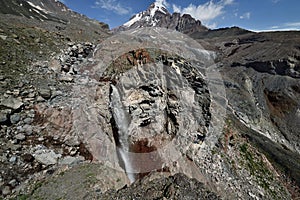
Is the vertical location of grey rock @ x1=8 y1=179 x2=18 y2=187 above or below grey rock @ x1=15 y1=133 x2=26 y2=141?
below

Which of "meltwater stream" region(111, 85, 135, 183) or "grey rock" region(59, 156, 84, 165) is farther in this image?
"meltwater stream" region(111, 85, 135, 183)

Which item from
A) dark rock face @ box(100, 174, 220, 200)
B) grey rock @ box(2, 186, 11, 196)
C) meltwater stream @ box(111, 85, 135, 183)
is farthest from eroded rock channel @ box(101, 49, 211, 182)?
grey rock @ box(2, 186, 11, 196)

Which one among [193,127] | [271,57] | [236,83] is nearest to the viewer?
[193,127]

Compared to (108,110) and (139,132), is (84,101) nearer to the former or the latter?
(108,110)

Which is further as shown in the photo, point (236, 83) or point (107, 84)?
point (236, 83)

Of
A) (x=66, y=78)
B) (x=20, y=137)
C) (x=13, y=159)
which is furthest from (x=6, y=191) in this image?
(x=66, y=78)

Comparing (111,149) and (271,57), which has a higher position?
(271,57)

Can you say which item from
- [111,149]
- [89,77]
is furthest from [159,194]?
[89,77]

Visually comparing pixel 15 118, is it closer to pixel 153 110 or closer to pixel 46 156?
pixel 46 156

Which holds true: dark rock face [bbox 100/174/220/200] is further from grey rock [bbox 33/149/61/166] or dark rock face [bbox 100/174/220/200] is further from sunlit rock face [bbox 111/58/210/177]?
sunlit rock face [bbox 111/58/210/177]
